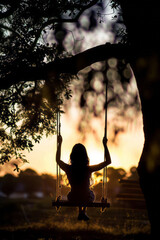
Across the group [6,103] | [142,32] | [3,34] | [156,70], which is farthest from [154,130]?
[3,34]

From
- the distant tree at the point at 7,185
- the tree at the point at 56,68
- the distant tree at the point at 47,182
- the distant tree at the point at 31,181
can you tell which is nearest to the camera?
the tree at the point at 56,68

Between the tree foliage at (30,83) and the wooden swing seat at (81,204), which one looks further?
the tree foliage at (30,83)

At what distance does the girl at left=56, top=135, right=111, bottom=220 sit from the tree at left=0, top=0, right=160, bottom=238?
1.08m

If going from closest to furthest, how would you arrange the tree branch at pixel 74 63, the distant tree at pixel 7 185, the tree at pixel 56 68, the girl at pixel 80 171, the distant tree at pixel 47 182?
the tree at pixel 56 68, the girl at pixel 80 171, the tree branch at pixel 74 63, the distant tree at pixel 7 185, the distant tree at pixel 47 182

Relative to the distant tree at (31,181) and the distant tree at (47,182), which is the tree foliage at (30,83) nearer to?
the distant tree at (47,182)

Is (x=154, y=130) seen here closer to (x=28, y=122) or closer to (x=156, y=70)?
(x=156, y=70)

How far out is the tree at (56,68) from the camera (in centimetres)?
646

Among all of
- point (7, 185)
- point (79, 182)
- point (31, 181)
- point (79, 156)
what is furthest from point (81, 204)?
point (31, 181)

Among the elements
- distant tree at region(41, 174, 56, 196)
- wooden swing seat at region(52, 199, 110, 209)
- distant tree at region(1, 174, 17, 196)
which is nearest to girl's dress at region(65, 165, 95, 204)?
wooden swing seat at region(52, 199, 110, 209)

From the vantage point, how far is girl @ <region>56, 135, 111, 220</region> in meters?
7.26

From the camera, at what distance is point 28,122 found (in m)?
9.63

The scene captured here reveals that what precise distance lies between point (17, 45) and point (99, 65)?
4.53 meters

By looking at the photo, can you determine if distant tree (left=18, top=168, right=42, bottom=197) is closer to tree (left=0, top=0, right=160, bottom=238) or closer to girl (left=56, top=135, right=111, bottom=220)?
tree (left=0, top=0, right=160, bottom=238)

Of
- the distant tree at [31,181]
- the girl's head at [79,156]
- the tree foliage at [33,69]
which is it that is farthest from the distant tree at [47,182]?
the girl's head at [79,156]
